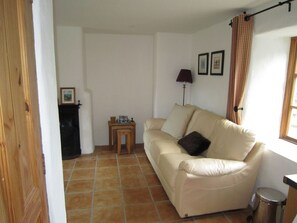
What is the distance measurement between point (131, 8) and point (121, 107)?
7.40 feet

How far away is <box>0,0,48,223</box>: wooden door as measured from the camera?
2.13ft

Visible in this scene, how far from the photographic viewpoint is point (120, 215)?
2.34m

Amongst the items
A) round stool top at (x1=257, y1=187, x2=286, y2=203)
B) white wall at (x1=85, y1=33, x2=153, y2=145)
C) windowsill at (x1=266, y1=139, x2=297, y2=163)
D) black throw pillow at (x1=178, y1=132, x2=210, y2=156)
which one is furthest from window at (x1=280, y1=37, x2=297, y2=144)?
white wall at (x1=85, y1=33, x2=153, y2=145)

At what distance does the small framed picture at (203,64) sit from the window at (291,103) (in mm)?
1269

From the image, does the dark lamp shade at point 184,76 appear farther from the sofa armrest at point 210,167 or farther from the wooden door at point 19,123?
the wooden door at point 19,123

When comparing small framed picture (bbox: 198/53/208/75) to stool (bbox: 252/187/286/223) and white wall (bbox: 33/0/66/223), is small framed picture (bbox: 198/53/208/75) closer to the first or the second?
stool (bbox: 252/187/286/223)

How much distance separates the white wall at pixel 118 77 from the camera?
13.6 ft

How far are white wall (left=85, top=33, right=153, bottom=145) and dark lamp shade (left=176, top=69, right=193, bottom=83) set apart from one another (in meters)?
0.72

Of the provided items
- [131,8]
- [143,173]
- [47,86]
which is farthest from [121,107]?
[47,86]

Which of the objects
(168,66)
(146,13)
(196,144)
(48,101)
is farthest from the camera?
(168,66)

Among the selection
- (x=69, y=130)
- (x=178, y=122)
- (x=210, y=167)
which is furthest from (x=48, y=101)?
(x=69, y=130)

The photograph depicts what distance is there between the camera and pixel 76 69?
3.74 meters

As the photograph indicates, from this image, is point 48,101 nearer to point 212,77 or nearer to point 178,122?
point 178,122

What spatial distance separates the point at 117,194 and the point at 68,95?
1.94 m
